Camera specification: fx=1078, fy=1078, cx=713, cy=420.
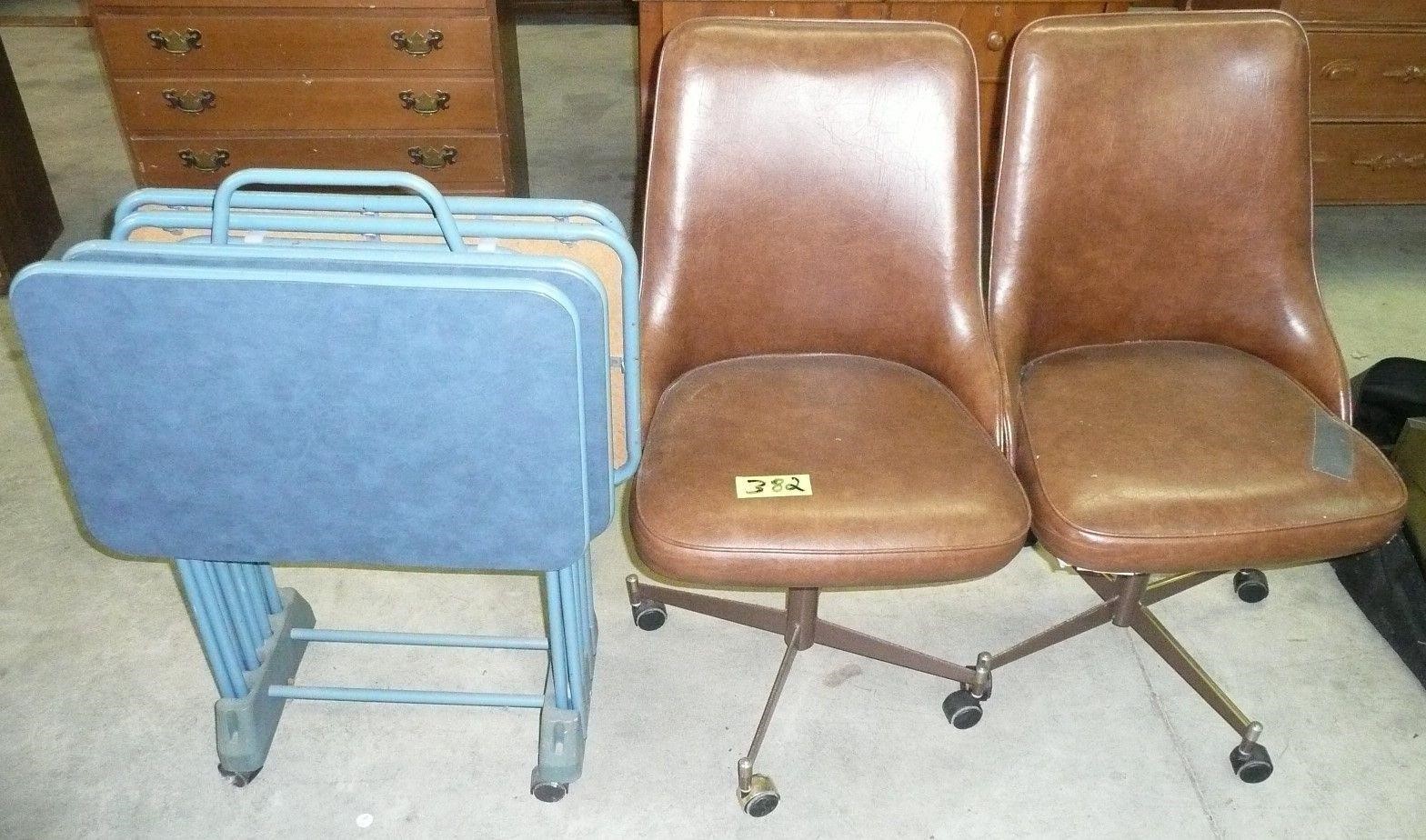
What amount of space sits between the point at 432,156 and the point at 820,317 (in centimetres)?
164

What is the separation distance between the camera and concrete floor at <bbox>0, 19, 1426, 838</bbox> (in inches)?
72.0

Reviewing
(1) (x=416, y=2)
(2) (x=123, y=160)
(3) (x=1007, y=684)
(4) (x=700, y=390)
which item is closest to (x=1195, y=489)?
(3) (x=1007, y=684)

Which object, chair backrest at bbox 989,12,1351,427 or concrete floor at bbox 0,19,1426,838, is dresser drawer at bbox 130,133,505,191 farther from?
chair backrest at bbox 989,12,1351,427

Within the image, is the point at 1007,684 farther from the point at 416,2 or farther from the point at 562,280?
the point at 416,2

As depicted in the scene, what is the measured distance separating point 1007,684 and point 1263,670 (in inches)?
20.1

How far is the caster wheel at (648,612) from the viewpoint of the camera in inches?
85.4

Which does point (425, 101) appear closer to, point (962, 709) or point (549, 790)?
point (549, 790)

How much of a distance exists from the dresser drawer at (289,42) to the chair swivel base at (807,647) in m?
1.70

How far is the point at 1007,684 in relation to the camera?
2.07 metres

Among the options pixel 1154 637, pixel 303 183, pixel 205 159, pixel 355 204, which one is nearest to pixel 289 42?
pixel 205 159

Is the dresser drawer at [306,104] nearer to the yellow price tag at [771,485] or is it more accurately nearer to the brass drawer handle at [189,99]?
the brass drawer handle at [189,99]

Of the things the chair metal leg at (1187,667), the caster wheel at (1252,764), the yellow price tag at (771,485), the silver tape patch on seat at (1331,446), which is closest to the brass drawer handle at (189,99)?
the yellow price tag at (771,485)

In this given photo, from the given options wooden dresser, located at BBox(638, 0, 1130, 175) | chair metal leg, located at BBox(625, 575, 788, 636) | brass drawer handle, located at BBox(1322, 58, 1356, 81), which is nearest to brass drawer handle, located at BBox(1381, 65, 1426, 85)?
brass drawer handle, located at BBox(1322, 58, 1356, 81)

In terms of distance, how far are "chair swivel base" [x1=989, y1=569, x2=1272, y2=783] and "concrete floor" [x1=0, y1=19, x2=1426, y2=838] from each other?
2.4 inches
